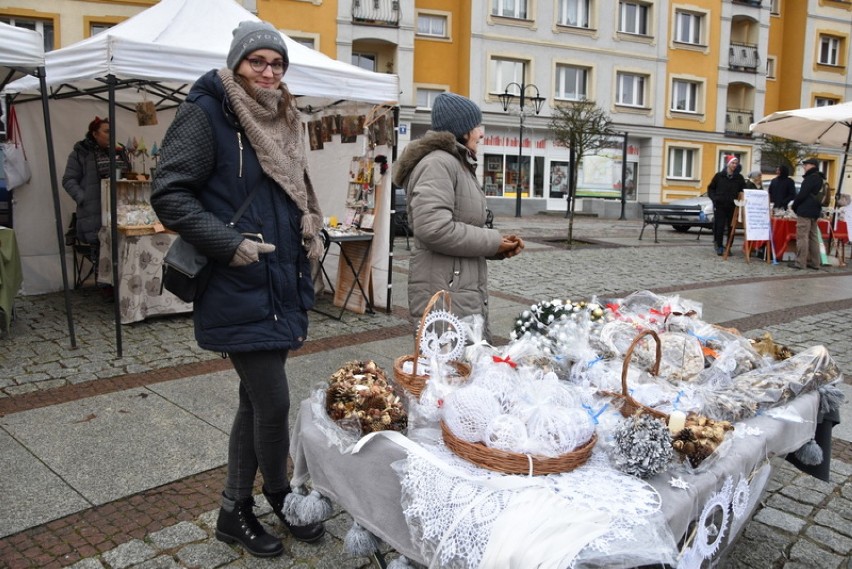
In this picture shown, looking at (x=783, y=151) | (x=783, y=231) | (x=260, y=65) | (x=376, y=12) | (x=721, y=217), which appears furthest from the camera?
(x=783, y=151)

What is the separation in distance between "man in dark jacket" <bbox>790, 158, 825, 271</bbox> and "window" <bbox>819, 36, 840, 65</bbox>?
28550mm

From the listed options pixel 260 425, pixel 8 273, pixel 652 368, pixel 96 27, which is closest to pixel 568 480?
pixel 652 368

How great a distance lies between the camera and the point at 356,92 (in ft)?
20.6

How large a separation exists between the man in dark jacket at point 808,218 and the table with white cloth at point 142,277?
9826 mm

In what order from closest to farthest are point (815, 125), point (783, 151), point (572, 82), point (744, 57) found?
point (815, 125)
point (783, 151)
point (572, 82)
point (744, 57)

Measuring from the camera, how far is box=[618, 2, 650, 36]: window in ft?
97.6

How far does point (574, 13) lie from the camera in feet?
94.7

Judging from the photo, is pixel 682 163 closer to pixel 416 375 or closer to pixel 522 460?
pixel 416 375

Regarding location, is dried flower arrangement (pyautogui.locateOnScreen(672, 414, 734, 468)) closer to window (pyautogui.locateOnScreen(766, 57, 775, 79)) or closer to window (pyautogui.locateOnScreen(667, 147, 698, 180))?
window (pyautogui.locateOnScreen(667, 147, 698, 180))

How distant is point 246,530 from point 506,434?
1.28 m

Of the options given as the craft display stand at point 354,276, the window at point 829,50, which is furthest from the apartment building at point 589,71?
the craft display stand at point 354,276

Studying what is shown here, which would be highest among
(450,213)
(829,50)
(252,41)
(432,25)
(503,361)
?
(829,50)

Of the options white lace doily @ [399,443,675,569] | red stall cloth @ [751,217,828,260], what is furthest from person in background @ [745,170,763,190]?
white lace doily @ [399,443,675,569]

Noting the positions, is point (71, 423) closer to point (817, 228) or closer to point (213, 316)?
point (213, 316)
